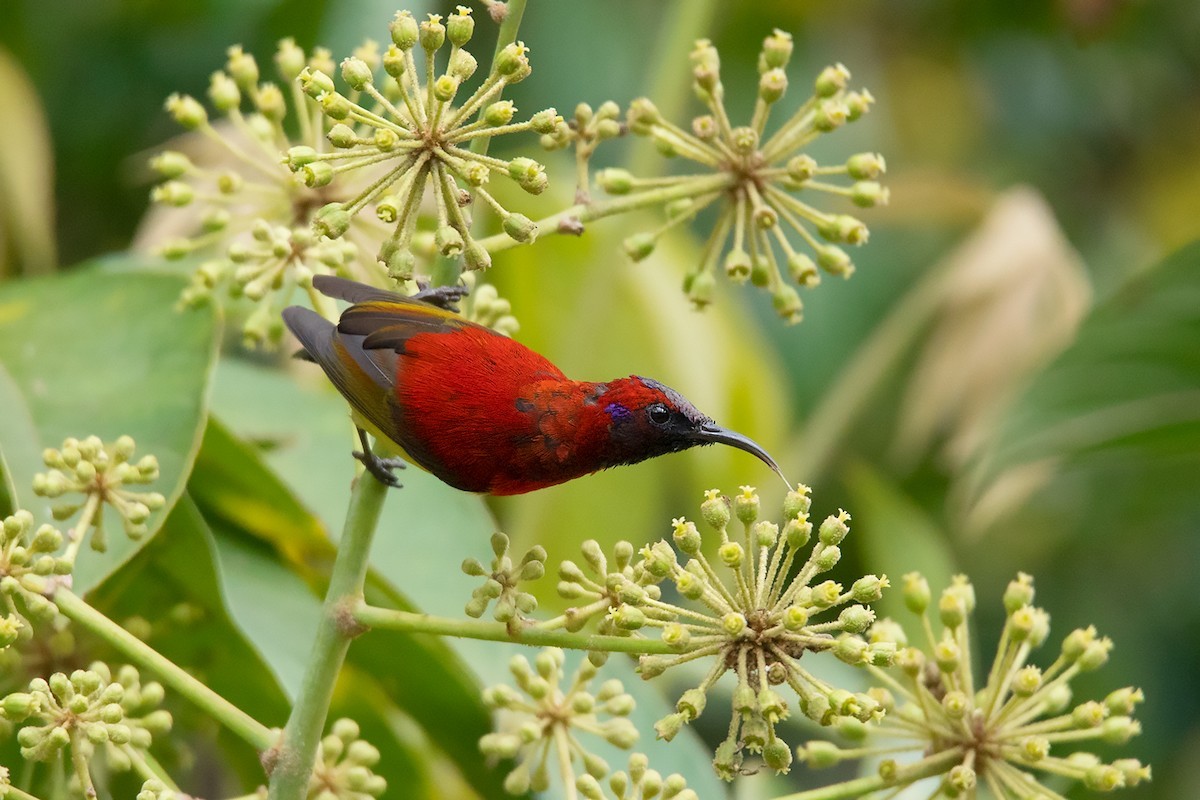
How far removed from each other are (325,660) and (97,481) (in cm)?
51

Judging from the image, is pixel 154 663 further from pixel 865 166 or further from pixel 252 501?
pixel 865 166

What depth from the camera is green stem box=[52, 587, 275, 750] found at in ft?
6.81

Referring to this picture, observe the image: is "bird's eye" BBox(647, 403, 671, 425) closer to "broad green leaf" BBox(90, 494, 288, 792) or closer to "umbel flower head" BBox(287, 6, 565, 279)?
"umbel flower head" BBox(287, 6, 565, 279)

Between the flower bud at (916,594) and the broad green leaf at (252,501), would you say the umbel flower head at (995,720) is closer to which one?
the flower bud at (916,594)

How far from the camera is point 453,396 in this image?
8.90ft

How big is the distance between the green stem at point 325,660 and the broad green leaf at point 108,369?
42 centimetres

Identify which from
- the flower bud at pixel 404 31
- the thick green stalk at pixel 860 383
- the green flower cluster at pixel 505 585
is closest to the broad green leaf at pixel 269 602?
the green flower cluster at pixel 505 585

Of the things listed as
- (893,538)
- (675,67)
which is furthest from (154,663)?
(893,538)

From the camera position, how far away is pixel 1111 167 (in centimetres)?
812

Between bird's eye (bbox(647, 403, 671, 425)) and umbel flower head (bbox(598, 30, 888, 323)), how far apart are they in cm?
20

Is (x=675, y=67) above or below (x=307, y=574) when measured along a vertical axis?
above

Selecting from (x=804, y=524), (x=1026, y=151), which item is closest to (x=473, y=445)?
(x=804, y=524)

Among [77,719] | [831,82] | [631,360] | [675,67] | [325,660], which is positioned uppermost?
[675,67]

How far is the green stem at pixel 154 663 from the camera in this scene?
2.08 meters
